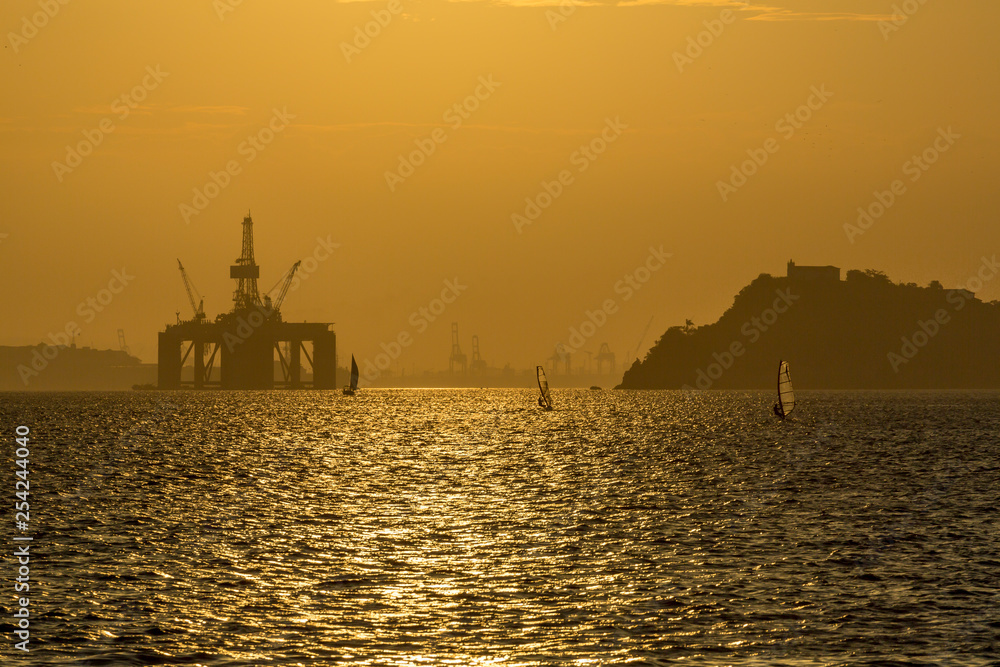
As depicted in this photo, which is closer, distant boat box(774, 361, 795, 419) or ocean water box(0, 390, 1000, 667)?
ocean water box(0, 390, 1000, 667)

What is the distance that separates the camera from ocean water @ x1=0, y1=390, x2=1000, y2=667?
27.9 meters

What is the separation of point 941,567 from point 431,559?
17.0 metres

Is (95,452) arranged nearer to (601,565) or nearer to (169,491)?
(169,491)

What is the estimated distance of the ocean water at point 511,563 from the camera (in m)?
27.9

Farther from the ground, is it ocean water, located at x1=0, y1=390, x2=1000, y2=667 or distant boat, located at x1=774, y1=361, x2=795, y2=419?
distant boat, located at x1=774, y1=361, x2=795, y2=419

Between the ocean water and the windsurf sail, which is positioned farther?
the windsurf sail

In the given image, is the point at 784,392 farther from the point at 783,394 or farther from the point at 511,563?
the point at 511,563

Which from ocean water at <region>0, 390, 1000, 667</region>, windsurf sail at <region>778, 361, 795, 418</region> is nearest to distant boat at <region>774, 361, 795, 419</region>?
windsurf sail at <region>778, 361, 795, 418</region>

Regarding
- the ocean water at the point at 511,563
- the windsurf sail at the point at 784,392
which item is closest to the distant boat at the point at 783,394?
the windsurf sail at the point at 784,392

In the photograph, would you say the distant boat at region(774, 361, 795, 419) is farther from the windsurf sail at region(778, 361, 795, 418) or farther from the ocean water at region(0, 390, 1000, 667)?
the ocean water at region(0, 390, 1000, 667)

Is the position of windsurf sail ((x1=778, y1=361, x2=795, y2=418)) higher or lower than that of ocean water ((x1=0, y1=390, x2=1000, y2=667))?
higher

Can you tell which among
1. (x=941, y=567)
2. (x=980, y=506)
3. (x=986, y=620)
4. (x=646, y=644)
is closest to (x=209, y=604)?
(x=646, y=644)

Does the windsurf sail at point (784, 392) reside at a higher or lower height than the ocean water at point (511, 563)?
higher

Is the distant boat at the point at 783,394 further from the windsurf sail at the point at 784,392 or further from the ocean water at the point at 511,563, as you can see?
the ocean water at the point at 511,563
